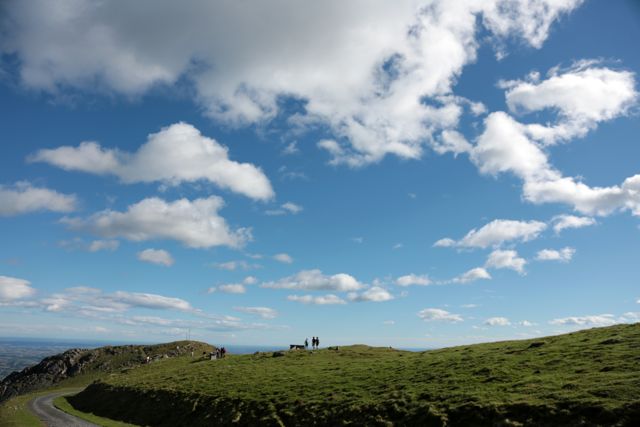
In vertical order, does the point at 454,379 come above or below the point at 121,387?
above

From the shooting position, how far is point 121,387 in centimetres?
6812

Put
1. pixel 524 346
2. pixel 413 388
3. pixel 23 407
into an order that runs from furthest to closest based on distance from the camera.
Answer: pixel 23 407
pixel 524 346
pixel 413 388

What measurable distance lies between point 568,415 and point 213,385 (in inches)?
1703

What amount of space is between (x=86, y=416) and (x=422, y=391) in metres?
45.8

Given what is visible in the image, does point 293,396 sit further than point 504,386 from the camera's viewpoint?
Yes

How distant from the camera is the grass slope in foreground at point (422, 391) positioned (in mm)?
28266

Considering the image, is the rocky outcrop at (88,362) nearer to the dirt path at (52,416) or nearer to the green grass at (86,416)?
the green grass at (86,416)

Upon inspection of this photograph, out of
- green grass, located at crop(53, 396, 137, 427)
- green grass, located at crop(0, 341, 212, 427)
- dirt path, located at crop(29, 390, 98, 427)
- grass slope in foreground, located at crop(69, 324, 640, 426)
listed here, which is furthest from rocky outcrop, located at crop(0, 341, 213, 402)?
grass slope in foreground, located at crop(69, 324, 640, 426)

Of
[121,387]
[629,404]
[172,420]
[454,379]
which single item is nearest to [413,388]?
[454,379]

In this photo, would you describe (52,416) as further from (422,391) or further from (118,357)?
(118,357)

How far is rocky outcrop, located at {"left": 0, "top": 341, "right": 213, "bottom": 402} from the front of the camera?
131875 mm

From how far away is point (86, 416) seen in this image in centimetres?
5656

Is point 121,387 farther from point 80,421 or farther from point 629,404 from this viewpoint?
point 629,404

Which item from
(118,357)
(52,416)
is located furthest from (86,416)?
(118,357)
